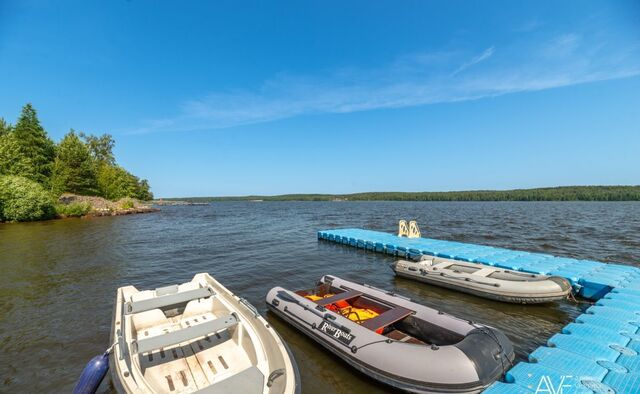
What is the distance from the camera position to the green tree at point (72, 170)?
47959 millimetres

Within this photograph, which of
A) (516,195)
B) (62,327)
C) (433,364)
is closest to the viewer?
(433,364)

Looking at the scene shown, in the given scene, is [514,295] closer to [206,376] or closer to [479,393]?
[479,393]

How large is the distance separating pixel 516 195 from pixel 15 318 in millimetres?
142452

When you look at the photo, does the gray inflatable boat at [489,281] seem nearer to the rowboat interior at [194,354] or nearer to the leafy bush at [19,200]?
the rowboat interior at [194,354]

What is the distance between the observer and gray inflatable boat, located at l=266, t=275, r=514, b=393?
4.82 metres

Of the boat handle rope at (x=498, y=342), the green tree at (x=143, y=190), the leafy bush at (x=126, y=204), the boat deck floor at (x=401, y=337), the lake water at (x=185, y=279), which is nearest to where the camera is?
the boat handle rope at (x=498, y=342)

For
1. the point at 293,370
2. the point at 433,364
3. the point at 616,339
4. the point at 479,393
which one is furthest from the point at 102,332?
the point at 616,339

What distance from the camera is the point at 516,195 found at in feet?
378

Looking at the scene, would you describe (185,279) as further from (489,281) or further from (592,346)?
(592,346)

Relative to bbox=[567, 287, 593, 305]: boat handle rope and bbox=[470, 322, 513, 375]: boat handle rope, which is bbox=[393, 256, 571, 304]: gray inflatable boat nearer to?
bbox=[567, 287, 593, 305]: boat handle rope

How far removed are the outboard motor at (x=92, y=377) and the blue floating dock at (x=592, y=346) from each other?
6.33 meters

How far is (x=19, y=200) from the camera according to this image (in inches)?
1302

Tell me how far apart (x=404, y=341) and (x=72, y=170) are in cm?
6440

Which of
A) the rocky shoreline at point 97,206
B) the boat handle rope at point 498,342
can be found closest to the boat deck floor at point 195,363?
the boat handle rope at point 498,342
